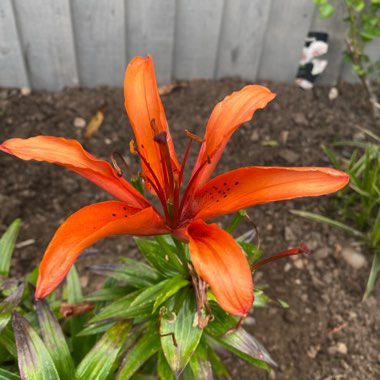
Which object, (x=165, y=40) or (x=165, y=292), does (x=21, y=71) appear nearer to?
(x=165, y=40)

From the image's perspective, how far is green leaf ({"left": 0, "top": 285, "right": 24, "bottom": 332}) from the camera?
4.10 ft

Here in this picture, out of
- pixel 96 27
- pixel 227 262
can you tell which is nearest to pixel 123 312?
pixel 227 262

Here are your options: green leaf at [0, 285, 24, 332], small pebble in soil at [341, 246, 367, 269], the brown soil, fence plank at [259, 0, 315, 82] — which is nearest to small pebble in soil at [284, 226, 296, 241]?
the brown soil

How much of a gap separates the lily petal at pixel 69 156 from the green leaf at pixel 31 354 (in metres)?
0.38

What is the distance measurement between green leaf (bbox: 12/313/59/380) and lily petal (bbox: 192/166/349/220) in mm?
458

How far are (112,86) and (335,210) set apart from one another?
112cm

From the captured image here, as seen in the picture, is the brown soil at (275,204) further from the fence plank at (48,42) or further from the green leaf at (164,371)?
the green leaf at (164,371)

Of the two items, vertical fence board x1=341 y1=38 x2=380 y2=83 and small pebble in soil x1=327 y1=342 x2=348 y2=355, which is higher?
vertical fence board x1=341 y1=38 x2=380 y2=83

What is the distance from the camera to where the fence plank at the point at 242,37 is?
2469mm

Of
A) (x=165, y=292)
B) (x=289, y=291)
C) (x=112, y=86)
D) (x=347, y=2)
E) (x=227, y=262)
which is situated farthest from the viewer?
(x=112, y=86)


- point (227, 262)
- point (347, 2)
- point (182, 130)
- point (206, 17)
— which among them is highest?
point (227, 262)

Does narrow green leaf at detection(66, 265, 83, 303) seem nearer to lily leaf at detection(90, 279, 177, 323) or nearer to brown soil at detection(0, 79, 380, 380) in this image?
lily leaf at detection(90, 279, 177, 323)

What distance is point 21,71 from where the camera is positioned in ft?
8.30

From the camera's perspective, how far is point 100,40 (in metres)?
2.49
